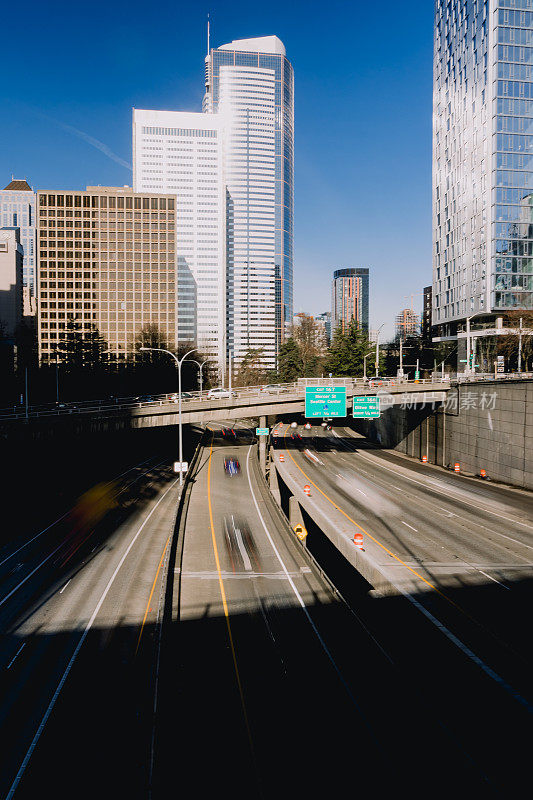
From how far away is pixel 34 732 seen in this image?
1412 cm

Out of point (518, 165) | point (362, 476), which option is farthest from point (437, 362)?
point (362, 476)

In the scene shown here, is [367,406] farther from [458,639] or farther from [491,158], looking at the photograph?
[491,158]

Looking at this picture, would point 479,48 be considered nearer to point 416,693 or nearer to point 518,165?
point 518,165

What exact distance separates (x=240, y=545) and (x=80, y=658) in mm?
14179

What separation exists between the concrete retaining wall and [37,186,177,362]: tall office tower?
85.3m

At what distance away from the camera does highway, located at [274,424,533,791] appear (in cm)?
1434

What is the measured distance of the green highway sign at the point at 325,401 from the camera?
2031 inches

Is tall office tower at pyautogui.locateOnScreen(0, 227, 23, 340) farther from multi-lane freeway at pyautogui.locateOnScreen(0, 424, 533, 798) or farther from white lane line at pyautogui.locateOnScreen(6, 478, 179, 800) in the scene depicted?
white lane line at pyautogui.locateOnScreen(6, 478, 179, 800)

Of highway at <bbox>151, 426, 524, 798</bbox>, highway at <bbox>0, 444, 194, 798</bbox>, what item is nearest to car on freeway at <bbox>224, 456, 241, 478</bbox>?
highway at <bbox>0, 444, 194, 798</bbox>

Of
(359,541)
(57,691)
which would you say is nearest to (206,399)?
(359,541)

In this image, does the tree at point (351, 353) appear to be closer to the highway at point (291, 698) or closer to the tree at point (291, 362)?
the tree at point (291, 362)

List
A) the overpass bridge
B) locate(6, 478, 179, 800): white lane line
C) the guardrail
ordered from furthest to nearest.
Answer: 1. the guardrail
2. the overpass bridge
3. locate(6, 478, 179, 800): white lane line

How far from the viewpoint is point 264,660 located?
17.8 metres

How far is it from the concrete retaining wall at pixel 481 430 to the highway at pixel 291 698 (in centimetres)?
2281
